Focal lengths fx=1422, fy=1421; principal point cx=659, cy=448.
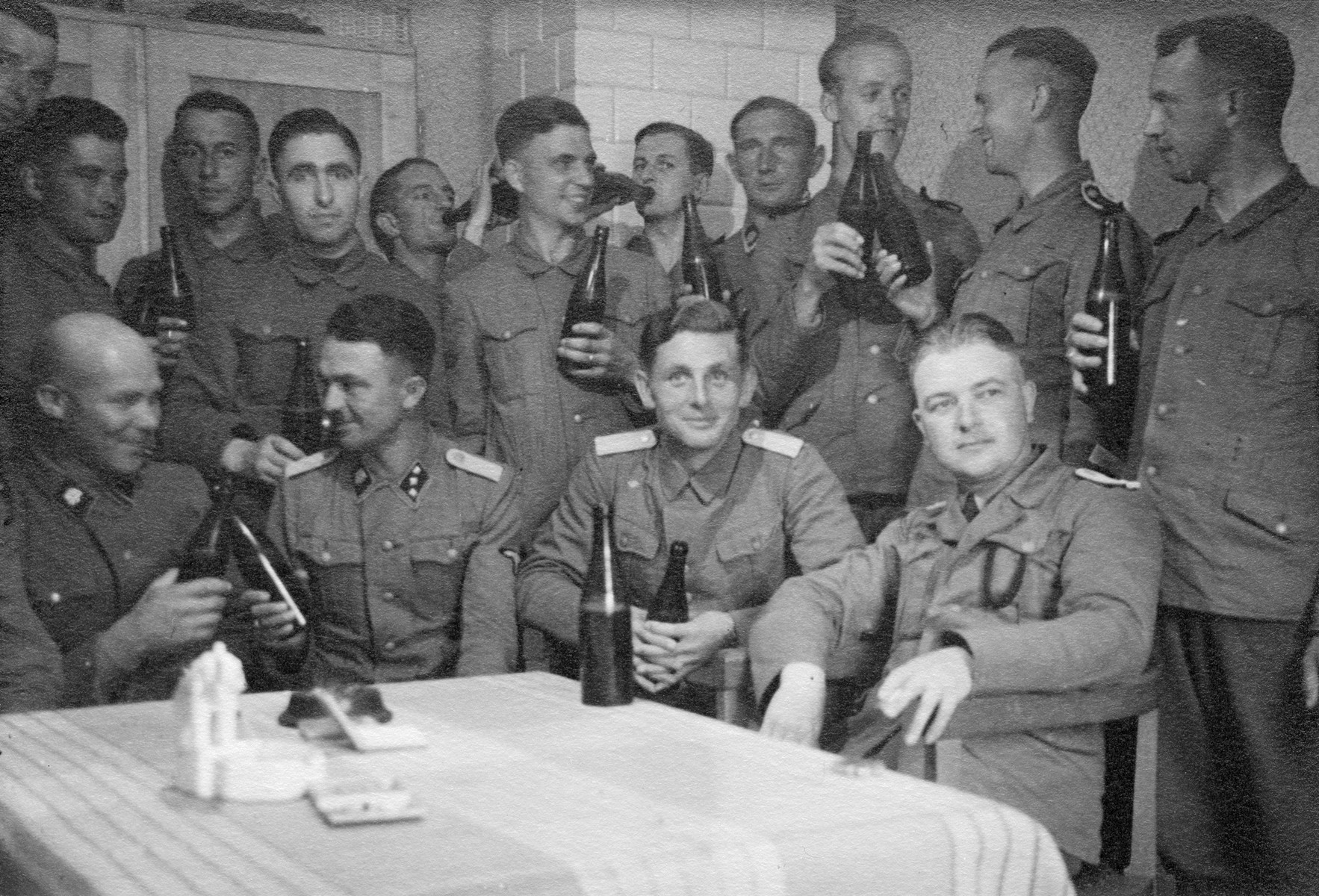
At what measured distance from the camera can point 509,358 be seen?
110 inches

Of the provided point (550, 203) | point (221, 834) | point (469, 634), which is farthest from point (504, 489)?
point (221, 834)

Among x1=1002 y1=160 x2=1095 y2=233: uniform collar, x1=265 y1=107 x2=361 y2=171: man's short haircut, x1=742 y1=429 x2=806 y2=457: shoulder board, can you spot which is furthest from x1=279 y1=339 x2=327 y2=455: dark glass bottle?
x1=1002 y1=160 x2=1095 y2=233: uniform collar

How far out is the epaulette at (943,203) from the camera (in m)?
2.81

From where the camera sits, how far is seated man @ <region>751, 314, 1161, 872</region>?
1.70 meters

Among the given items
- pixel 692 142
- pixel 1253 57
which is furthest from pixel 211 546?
pixel 1253 57

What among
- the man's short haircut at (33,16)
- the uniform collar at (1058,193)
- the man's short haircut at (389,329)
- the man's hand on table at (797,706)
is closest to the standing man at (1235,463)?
the uniform collar at (1058,193)

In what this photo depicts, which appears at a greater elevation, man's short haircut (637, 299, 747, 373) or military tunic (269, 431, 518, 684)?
man's short haircut (637, 299, 747, 373)

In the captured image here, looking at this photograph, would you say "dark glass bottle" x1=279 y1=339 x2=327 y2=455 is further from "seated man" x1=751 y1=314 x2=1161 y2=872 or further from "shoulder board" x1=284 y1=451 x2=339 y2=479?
"seated man" x1=751 y1=314 x2=1161 y2=872

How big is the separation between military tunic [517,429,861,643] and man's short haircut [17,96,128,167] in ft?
3.50

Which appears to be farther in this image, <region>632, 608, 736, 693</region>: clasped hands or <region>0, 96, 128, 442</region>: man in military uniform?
<region>0, 96, 128, 442</region>: man in military uniform

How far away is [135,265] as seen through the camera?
2.62m

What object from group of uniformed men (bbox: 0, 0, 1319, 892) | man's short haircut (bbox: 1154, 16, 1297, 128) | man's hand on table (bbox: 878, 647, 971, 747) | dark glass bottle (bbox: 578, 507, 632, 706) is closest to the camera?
man's hand on table (bbox: 878, 647, 971, 747)

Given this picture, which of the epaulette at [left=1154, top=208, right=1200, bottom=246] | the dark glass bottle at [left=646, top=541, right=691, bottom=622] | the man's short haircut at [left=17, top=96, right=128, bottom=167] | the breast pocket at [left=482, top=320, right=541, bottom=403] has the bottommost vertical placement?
the dark glass bottle at [left=646, top=541, right=691, bottom=622]

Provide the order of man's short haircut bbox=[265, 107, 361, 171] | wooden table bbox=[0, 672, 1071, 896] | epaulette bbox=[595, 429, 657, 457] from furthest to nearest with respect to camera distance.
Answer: man's short haircut bbox=[265, 107, 361, 171]
epaulette bbox=[595, 429, 657, 457]
wooden table bbox=[0, 672, 1071, 896]
